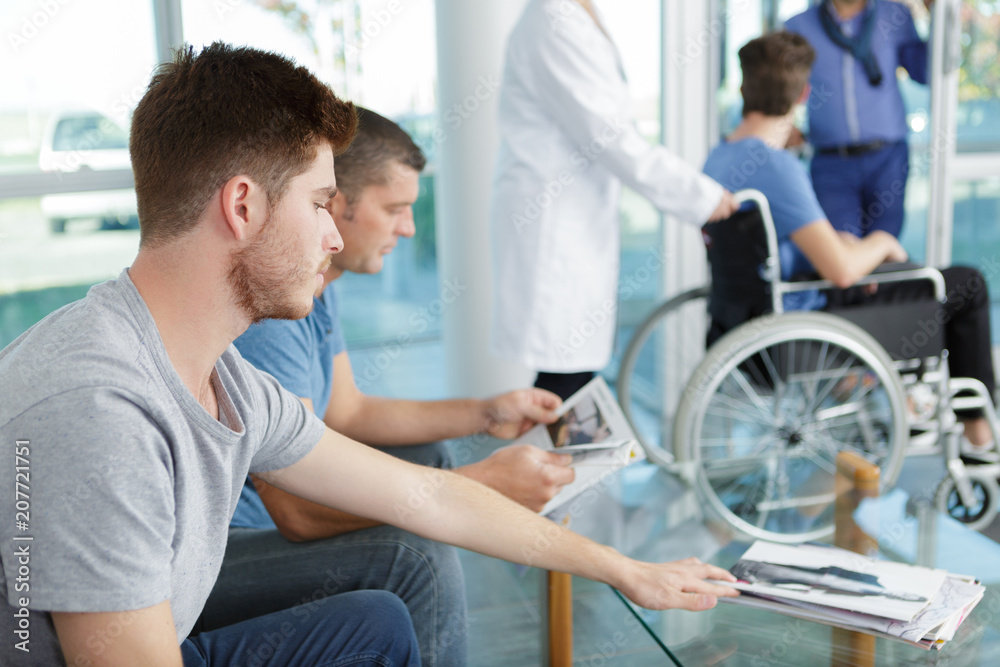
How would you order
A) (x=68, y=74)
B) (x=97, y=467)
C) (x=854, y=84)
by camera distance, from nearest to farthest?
(x=97, y=467), (x=854, y=84), (x=68, y=74)

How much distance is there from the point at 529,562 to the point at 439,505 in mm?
122

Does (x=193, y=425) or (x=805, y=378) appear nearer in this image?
(x=193, y=425)

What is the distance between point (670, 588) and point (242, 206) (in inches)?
24.0

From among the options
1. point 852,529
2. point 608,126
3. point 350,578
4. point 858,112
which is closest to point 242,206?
point 350,578

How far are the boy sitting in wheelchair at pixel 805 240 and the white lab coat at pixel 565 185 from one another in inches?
8.0

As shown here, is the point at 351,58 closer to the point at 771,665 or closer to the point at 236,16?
the point at 236,16

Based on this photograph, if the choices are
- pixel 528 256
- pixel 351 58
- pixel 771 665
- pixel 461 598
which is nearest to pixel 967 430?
pixel 528 256

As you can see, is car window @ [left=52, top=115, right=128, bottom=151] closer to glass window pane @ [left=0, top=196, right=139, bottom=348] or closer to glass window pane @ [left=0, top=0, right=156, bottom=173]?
glass window pane @ [left=0, top=0, right=156, bottom=173]

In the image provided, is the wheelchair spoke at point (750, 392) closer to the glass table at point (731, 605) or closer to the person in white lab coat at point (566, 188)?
the person in white lab coat at point (566, 188)

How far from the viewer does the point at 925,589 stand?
1.05 metres

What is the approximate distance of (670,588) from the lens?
0.96 meters

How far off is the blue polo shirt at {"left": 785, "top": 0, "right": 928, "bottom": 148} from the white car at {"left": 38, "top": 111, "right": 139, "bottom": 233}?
7.29 feet

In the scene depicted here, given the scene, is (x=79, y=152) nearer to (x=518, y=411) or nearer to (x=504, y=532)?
(x=518, y=411)

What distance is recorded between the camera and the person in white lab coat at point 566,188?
5.98 ft
